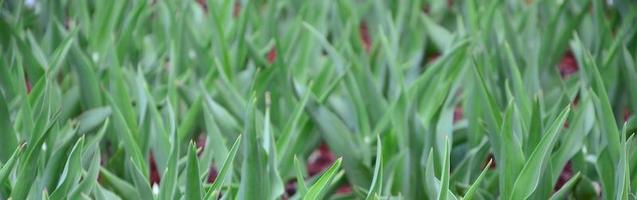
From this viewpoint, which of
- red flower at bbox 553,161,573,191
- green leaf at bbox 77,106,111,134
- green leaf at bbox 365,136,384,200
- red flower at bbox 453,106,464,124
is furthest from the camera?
red flower at bbox 453,106,464,124

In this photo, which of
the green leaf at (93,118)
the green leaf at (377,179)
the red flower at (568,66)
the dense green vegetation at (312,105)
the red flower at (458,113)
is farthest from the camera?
the red flower at (568,66)

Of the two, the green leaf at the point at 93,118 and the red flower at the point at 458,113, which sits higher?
the green leaf at the point at 93,118

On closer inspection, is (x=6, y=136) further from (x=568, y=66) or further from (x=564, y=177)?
(x=568, y=66)

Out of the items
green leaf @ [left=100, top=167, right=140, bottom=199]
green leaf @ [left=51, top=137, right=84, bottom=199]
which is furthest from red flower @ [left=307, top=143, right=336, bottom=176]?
green leaf @ [left=51, top=137, right=84, bottom=199]

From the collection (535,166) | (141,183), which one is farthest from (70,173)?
(535,166)

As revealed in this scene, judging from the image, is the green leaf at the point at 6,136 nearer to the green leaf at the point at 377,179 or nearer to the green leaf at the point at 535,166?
the green leaf at the point at 377,179

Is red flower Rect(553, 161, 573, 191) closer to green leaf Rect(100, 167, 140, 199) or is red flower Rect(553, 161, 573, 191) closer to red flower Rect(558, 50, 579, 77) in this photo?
red flower Rect(558, 50, 579, 77)

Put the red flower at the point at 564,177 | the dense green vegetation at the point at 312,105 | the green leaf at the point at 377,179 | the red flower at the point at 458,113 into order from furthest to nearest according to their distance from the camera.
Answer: the red flower at the point at 458,113 < the red flower at the point at 564,177 < the dense green vegetation at the point at 312,105 < the green leaf at the point at 377,179

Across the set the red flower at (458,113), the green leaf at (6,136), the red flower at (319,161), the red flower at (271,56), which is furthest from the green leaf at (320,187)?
the red flower at (271,56)

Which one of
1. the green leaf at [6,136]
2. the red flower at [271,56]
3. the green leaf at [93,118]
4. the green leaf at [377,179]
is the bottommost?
the red flower at [271,56]

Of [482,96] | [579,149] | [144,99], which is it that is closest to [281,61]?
[144,99]
